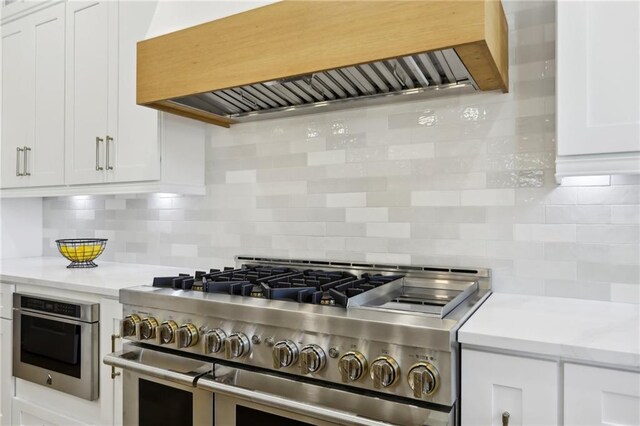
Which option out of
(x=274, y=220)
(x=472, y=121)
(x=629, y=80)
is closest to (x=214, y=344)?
(x=274, y=220)

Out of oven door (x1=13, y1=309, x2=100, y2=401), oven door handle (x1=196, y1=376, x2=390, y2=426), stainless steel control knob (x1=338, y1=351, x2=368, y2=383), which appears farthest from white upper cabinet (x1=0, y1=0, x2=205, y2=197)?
stainless steel control knob (x1=338, y1=351, x2=368, y2=383)

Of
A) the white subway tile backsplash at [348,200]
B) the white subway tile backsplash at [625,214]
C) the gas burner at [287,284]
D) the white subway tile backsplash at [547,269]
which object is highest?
the white subway tile backsplash at [348,200]

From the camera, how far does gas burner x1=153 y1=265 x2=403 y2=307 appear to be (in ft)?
4.39

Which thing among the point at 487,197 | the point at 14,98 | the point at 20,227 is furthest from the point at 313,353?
the point at 20,227

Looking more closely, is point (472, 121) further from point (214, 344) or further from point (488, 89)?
point (214, 344)

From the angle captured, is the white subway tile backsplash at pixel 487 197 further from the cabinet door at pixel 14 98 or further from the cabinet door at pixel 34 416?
the cabinet door at pixel 14 98

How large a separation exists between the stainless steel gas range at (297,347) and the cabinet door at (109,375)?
0.72 feet

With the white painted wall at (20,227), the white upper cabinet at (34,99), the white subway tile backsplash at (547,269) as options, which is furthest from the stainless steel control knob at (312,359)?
the white painted wall at (20,227)

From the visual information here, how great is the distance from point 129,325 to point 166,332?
189 mm

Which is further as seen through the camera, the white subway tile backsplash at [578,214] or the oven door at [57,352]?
the oven door at [57,352]

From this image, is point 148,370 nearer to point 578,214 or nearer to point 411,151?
point 411,151

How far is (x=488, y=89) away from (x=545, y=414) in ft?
3.64

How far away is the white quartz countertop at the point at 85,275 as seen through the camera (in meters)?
1.91

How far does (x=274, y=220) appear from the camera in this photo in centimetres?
Answer: 212
